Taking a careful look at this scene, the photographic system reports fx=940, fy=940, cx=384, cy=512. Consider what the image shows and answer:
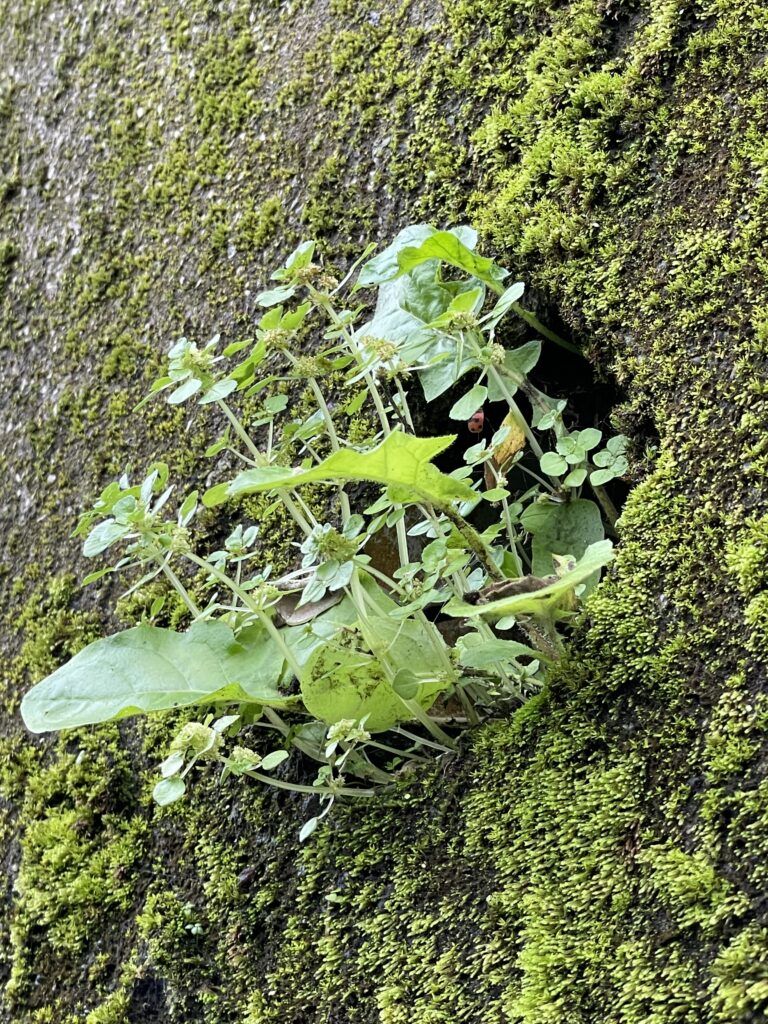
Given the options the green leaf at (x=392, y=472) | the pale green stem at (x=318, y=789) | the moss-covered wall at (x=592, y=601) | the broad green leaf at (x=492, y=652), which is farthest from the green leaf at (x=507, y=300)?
the pale green stem at (x=318, y=789)

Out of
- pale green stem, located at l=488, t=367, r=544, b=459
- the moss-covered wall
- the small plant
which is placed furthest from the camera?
pale green stem, located at l=488, t=367, r=544, b=459

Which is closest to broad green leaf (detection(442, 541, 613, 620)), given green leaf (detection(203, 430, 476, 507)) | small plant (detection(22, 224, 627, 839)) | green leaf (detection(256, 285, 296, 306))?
small plant (detection(22, 224, 627, 839))

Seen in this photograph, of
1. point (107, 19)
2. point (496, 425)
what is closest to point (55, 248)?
point (107, 19)

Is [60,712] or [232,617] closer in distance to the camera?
[60,712]

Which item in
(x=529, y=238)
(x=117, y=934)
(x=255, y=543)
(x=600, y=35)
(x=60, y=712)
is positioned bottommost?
(x=117, y=934)

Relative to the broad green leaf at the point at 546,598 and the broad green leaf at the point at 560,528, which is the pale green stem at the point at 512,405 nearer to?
the broad green leaf at the point at 560,528

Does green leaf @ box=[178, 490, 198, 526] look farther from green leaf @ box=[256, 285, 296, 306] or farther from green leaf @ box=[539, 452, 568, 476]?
green leaf @ box=[539, 452, 568, 476]

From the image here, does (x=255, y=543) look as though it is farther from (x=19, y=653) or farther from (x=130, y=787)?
(x=19, y=653)

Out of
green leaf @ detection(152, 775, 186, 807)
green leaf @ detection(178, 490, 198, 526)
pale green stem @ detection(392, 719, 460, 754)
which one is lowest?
pale green stem @ detection(392, 719, 460, 754)
